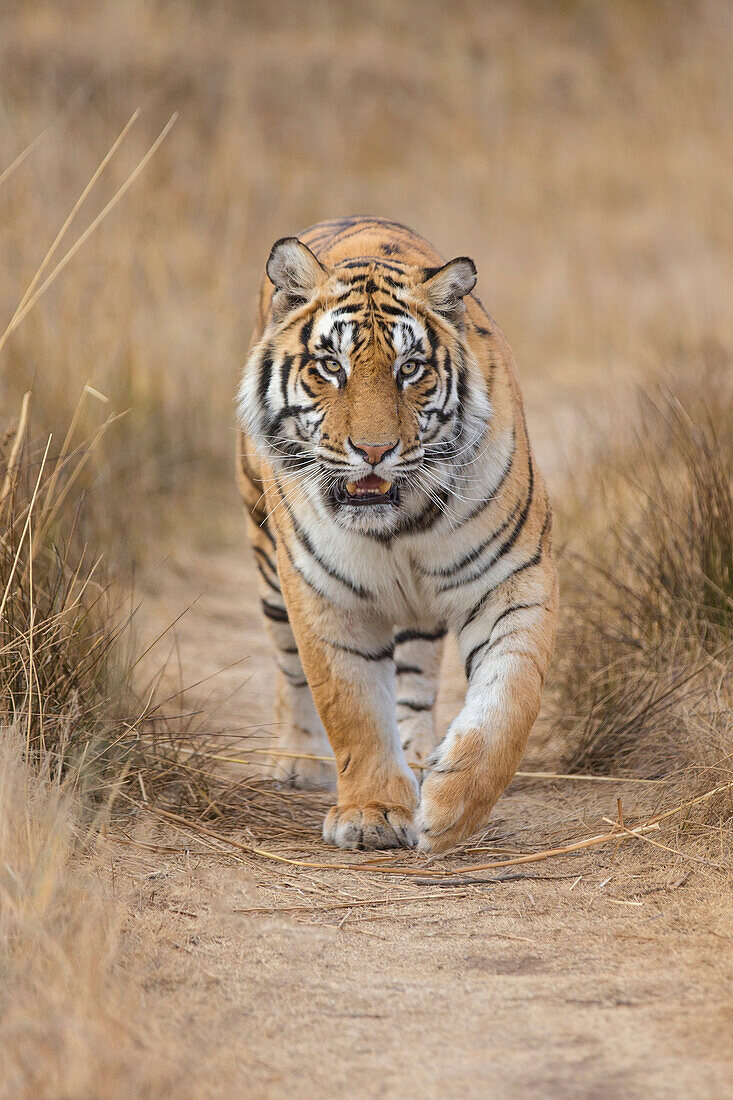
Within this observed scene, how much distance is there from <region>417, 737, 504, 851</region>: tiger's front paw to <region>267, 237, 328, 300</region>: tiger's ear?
113 centimetres

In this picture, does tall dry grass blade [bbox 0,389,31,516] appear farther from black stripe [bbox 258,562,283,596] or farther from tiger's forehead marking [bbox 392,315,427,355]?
black stripe [bbox 258,562,283,596]

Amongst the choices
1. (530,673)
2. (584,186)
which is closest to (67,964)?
(530,673)

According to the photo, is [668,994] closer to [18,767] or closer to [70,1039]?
[70,1039]

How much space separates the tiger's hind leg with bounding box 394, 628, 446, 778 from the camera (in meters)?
3.79

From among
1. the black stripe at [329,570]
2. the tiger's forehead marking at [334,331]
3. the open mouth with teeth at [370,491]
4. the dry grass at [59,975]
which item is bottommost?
the dry grass at [59,975]

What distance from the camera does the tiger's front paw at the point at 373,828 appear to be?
2.88 metres

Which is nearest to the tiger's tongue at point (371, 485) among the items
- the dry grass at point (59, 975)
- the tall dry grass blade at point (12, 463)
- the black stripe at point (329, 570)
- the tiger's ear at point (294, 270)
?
the black stripe at point (329, 570)

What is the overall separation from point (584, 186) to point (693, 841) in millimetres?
13250

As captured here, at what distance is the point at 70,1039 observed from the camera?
→ 5.42ft

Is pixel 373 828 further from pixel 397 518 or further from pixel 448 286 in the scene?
pixel 448 286

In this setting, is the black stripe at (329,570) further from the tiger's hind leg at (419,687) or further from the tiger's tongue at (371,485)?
the tiger's hind leg at (419,687)

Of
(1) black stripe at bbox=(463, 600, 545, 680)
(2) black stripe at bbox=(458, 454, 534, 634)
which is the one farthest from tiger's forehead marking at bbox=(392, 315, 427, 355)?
(1) black stripe at bbox=(463, 600, 545, 680)

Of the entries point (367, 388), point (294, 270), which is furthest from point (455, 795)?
point (294, 270)

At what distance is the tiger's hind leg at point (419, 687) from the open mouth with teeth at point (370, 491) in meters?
1.10
